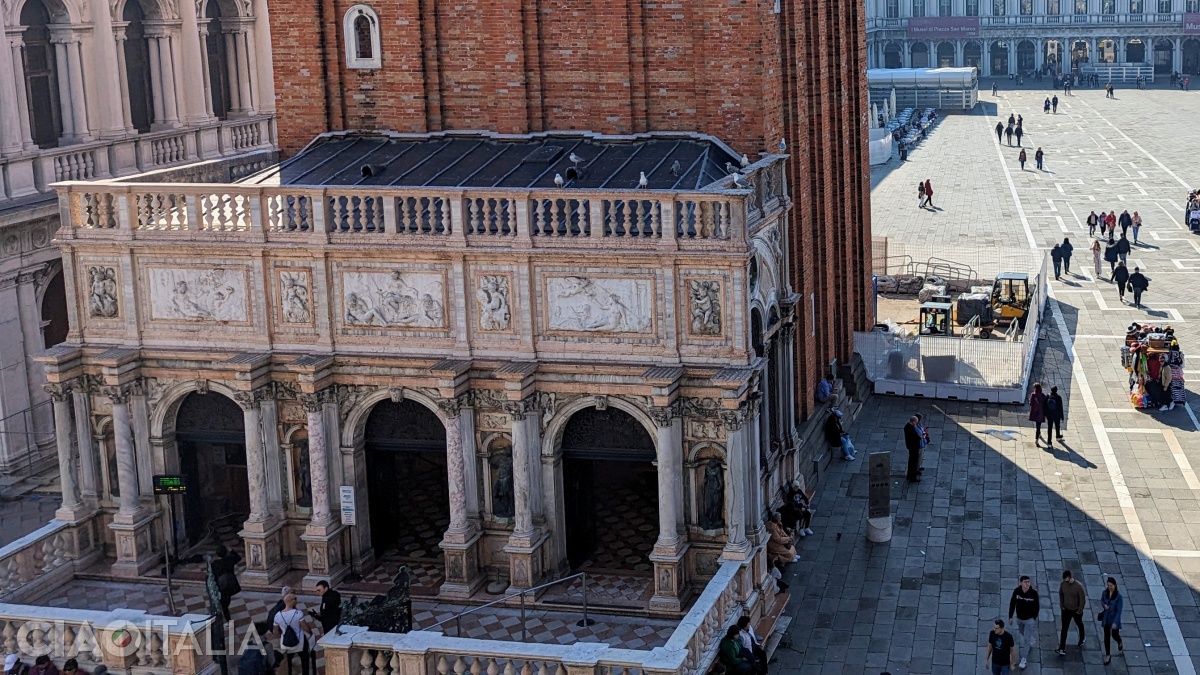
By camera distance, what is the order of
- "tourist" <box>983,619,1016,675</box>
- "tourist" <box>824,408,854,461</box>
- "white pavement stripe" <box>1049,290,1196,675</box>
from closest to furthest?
"tourist" <box>983,619,1016,675</box> → "white pavement stripe" <box>1049,290,1196,675</box> → "tourist" <box>824,408,854,461</box>

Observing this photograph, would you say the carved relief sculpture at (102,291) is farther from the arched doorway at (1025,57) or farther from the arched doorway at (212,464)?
the arched doorway at (1025,57)

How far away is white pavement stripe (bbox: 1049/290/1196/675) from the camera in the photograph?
89.1 ft

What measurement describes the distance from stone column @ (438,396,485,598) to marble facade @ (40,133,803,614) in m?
0.04

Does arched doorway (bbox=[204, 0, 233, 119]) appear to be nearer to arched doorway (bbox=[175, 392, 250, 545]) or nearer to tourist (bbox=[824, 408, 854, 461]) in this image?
arched doorway (bbox=[175, 392, 250, 545])

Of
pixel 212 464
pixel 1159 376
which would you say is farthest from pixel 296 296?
pixel 1159 376

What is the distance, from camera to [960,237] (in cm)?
6956

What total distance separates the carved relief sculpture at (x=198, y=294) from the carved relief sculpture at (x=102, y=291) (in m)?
0.77

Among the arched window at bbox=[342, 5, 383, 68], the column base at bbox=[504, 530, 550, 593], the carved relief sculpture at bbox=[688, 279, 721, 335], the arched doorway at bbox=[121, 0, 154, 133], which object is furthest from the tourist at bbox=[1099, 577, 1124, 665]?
the arched doorway at bbox=[121, 0, 154, 133]

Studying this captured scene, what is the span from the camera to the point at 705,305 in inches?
1061

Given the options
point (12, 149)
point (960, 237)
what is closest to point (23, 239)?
point (12, 149)

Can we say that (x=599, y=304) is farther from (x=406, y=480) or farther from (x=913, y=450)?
(x=913, y=450)

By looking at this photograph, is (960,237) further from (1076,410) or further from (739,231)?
(739,231)

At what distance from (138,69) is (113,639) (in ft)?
78.5

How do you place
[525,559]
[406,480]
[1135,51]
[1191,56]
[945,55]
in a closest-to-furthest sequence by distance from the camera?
1. [525,559]
2. [406,480]
3. [1191,56]
4. [1135,51]
5. [945,55]
